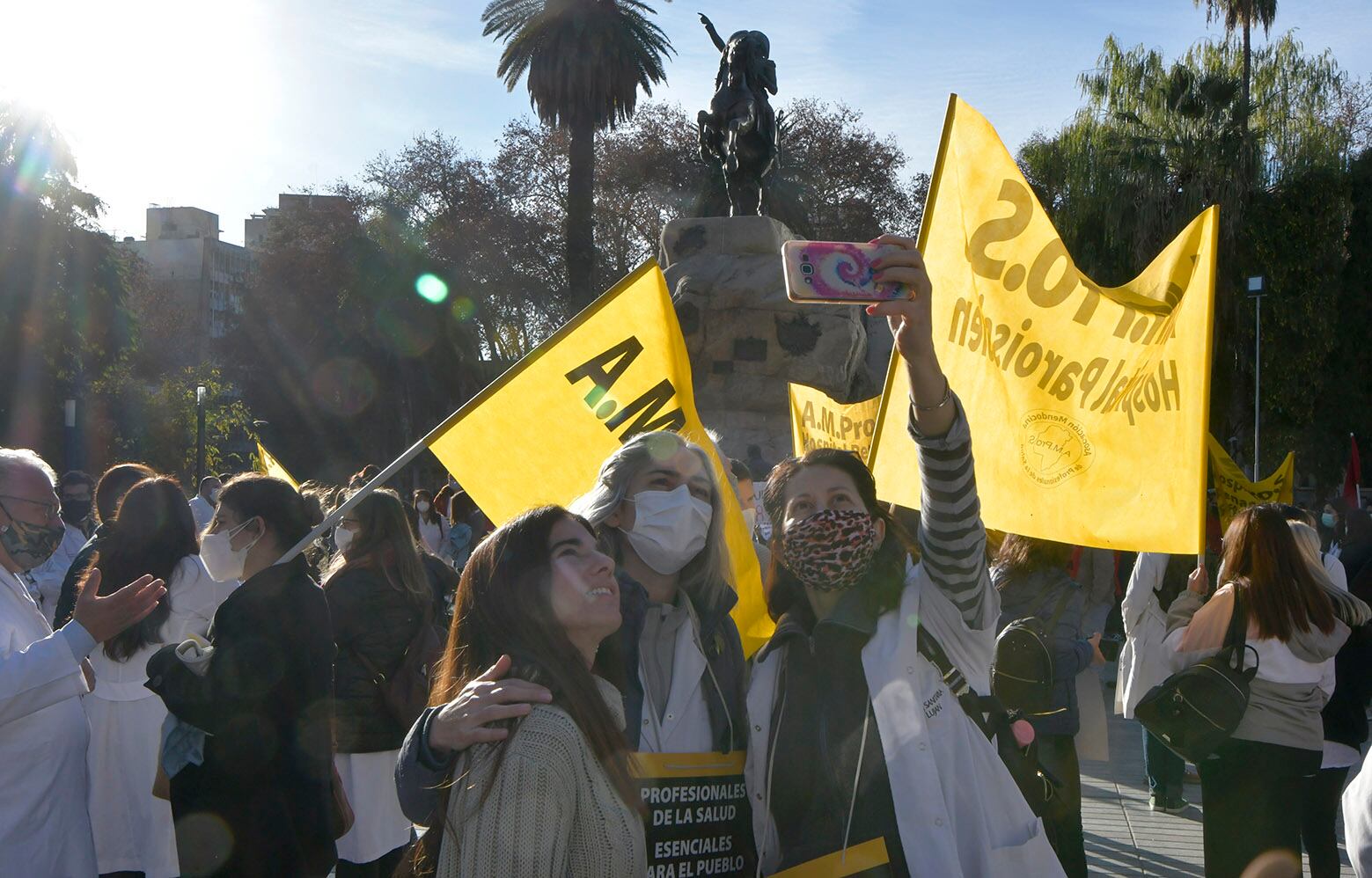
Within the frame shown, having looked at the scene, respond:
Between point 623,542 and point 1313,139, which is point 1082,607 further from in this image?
point 1313,139

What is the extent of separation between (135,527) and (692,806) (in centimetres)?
265

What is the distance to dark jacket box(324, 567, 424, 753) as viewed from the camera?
5.02 meters

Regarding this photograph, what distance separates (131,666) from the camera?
4.63m

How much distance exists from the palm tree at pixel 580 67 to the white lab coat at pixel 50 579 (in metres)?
22.1

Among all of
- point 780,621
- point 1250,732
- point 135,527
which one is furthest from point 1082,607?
point 135,527

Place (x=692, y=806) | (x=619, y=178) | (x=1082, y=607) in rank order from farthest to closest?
1. (x=619, y=178)
2. (x=1082, y=607)
3. (x=692, y=806)

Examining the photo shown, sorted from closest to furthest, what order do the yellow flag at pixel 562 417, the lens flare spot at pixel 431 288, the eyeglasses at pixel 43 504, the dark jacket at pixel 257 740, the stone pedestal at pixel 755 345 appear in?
the dark jacket at pixel 257 740 < the eyeglasses at pixel 43 504 < the yellow flag at pixel 562 417 < the stone pedestal at pixel 755 345 < the lens flare spot at pixel 431 288

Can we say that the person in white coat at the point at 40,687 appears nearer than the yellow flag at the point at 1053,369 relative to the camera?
Yes

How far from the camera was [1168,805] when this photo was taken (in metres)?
7.47

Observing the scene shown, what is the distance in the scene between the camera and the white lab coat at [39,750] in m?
3.37

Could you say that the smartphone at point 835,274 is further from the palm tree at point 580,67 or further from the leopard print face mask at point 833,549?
the palm tree at point 580,67

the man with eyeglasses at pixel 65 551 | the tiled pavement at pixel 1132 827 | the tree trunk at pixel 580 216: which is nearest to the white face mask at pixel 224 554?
the man with eyeglasses at pixel 65 551

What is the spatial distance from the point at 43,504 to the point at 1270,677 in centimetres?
405

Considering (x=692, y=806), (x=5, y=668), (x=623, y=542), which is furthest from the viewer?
(x=5, y=668)
